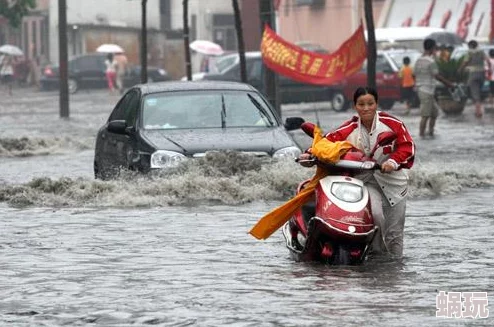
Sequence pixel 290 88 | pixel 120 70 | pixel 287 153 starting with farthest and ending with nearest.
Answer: pixel 120 70, pixel 290 88, pixel 287 153

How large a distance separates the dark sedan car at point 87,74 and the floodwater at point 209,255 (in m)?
40.6

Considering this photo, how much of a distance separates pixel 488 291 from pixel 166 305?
2106 millimetres

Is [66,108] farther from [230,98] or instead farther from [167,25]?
[167,25]

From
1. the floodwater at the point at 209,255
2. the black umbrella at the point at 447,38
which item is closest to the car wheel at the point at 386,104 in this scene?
the black umbrella at the point at 447,38

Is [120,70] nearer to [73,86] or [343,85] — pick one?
[73,86]

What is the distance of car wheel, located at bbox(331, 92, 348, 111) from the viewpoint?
139 feet

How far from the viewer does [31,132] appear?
34.8 meters

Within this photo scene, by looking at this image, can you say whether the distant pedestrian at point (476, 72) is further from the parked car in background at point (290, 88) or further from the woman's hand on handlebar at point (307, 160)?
the woman's hand on handlebar at point (307, 160)

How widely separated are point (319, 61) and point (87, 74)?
34.6 metres

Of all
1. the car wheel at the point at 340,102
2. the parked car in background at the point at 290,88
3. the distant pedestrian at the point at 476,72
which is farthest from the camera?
the parked car in background at the point at 290,88

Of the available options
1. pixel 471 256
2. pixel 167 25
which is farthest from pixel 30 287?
pixel 167 25

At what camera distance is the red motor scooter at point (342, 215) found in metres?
11.4

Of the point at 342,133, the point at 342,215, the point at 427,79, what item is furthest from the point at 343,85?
the point at 342,215

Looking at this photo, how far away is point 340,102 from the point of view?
1671 inches
